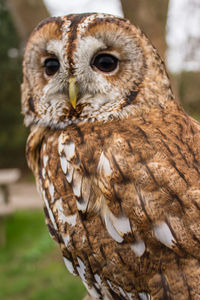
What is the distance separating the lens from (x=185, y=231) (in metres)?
1.22

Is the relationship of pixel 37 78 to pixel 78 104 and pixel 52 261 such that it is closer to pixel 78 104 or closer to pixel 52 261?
pixel 78 104

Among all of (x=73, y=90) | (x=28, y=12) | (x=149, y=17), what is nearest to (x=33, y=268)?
(x=28, y=12)

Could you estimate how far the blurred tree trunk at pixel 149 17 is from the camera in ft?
8.54

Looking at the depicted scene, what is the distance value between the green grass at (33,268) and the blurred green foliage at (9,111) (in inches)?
158

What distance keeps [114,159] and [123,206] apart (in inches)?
7.5

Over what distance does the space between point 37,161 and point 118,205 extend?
0.66 m

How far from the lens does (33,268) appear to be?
4387mm

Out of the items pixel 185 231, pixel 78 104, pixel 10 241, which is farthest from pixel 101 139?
pixel 10 241

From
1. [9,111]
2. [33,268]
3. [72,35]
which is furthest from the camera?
[9,111]

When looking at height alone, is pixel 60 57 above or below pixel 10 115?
below

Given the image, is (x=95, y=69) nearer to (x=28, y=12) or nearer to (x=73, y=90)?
(x=73, y=90)

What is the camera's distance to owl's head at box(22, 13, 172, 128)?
1426 mm

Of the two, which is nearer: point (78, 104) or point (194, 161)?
point (194, 161)

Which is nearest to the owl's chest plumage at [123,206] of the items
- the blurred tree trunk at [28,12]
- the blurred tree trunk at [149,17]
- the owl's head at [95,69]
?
the owl's head at [95,69]
